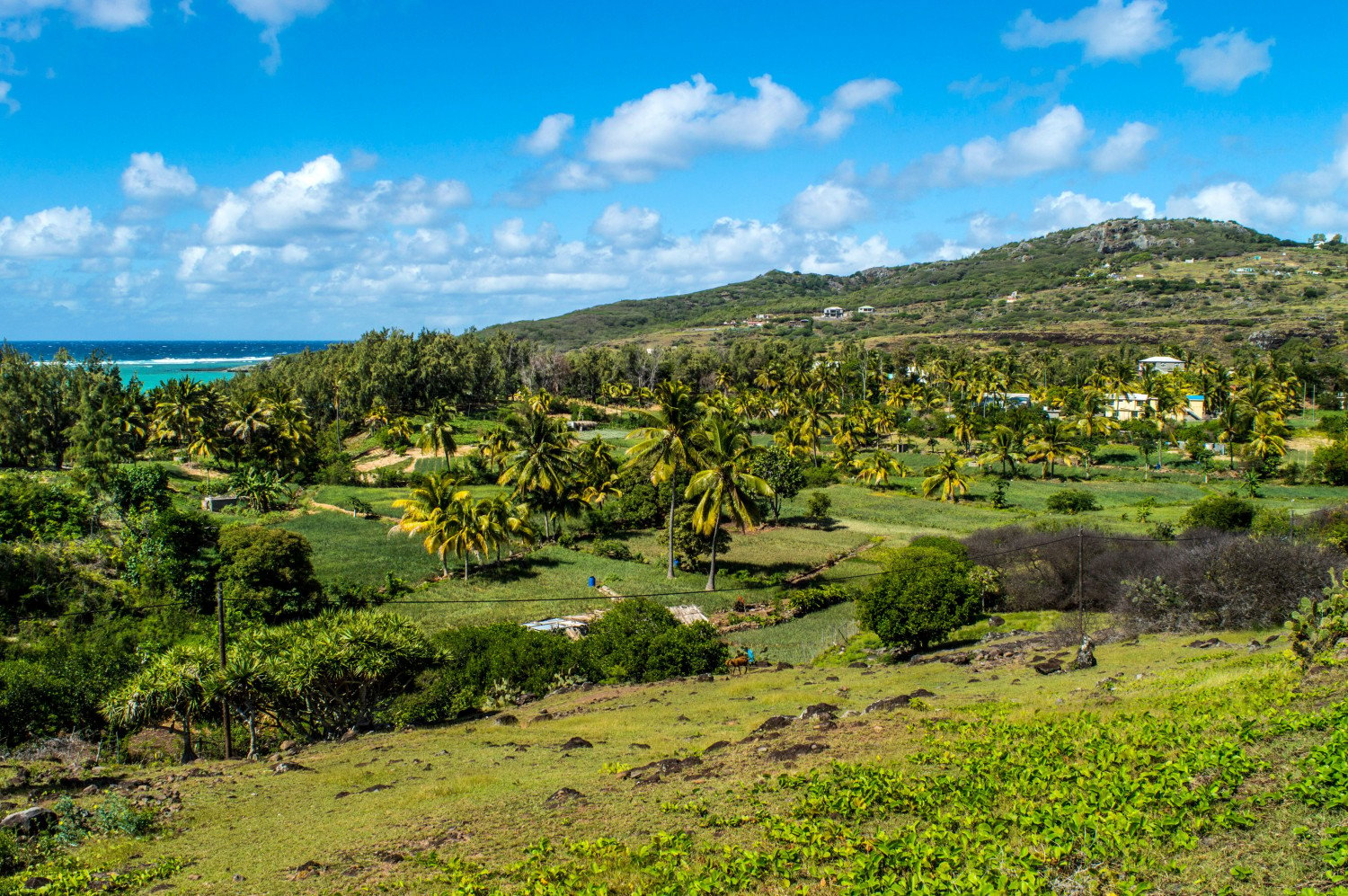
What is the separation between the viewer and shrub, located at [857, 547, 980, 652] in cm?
2994

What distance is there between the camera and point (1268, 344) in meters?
140

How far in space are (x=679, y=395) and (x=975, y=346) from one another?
14022 cm

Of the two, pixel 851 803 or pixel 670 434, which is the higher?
pixel 670 434

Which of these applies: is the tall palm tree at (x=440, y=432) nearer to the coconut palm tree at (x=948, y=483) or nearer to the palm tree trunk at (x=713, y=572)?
the palm tree trunk at (x=713, y=572)

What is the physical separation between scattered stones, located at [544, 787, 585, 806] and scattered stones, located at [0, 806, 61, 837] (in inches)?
341

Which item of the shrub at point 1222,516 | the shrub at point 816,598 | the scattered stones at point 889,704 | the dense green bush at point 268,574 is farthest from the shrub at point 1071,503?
the dense green bush at point 268,574

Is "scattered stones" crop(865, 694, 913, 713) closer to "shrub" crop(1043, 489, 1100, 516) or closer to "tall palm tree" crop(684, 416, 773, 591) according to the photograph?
"tall palm tree" crop(684, 416, 773, 591)

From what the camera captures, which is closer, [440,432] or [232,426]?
[232,426]

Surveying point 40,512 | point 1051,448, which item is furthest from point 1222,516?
point 40,512

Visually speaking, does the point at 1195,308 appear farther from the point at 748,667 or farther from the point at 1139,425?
the point at 748,667

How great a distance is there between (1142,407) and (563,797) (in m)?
111

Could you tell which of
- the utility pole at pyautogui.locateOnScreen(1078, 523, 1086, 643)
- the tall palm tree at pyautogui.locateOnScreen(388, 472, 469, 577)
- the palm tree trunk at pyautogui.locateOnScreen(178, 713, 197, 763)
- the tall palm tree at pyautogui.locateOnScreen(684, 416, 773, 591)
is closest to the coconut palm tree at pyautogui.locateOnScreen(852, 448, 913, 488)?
the tall palm tree at pyautogui.locateOnScreen(684, 416, 773, 591)

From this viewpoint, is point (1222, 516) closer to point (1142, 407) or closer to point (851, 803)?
point (851, 803)

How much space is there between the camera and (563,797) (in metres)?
14.2
